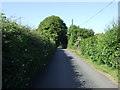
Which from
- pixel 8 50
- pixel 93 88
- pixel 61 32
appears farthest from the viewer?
pixel 61 32

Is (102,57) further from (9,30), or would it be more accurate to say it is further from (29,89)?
(9,30)

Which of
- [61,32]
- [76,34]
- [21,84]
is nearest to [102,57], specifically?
[21,84]

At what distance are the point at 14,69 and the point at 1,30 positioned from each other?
1.06m

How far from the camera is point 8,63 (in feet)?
11.6

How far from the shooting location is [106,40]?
33.1 ft

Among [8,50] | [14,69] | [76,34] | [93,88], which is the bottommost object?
[93,88]

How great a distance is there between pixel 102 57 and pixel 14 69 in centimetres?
841

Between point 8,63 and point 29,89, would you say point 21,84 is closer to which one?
point 8,63

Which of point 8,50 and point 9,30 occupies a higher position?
point 9,30

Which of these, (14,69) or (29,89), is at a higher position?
(14,69)

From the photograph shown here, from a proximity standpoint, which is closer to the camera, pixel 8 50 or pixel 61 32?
pixel 8 50

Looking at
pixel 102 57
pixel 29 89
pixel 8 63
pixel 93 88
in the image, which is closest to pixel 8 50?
pixel 8 63

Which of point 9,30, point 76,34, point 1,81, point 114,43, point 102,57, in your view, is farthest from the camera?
point 76,34

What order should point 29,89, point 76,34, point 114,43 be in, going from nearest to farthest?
point 29,89
point 114,43
point 76,34
